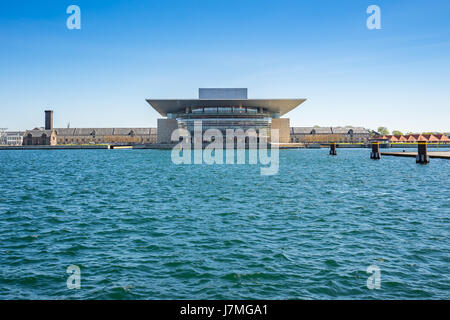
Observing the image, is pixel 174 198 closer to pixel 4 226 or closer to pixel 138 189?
pixel 138 189

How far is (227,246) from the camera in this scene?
905 centimetres

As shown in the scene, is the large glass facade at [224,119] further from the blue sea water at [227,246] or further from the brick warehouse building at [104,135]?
the blue sea water at [227,246]

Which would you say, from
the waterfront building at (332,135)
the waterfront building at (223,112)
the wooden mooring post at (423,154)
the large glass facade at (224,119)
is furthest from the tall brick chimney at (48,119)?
the wooden mooring post at (423,154)

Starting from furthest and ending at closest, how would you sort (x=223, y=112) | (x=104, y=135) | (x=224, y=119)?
(x=104, y=135)
(x=223, y=112)
(x=224, y=119)

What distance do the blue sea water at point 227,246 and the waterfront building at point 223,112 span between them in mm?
74112

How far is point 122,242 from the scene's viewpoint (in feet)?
31.2

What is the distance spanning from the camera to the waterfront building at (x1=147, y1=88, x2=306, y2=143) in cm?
9024

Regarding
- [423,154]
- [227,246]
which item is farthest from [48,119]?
[227,246]

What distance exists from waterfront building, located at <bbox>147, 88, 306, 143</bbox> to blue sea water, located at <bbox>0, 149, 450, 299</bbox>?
74.1 meters

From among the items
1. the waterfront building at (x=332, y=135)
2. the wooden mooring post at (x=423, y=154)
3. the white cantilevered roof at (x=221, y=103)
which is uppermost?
the white cantilevered roof at (x=221, y=103)

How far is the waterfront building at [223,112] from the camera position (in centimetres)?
9024

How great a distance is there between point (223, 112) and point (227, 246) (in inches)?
3403

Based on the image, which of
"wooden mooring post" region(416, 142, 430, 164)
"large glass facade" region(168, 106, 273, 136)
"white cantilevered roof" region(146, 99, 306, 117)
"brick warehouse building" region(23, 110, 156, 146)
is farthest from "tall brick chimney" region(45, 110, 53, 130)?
"wooden mooring post" region(416, 142, 430, 164)

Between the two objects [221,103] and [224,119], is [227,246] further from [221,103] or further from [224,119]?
[224,119]
